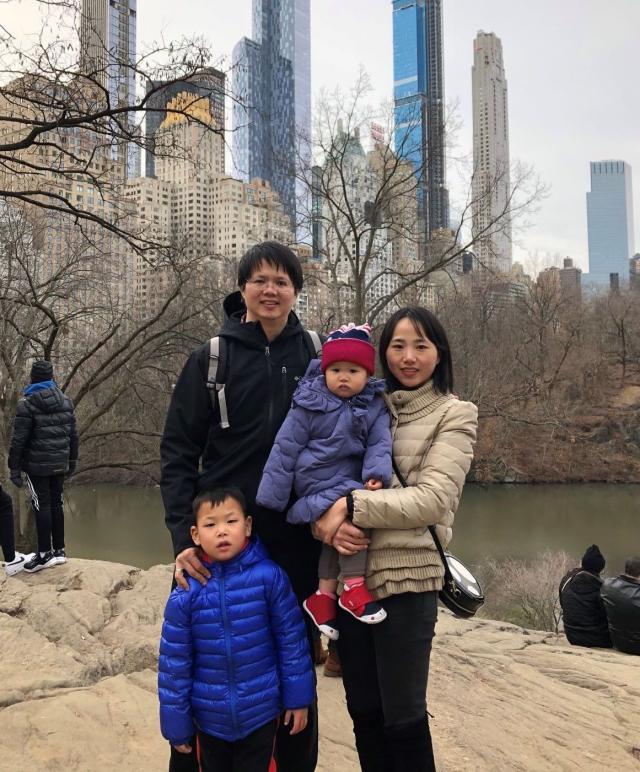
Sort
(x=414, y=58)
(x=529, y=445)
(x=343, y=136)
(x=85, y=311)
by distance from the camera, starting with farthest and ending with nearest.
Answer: (x=414, y=58)
(x=529, y=445)
(x=343, y=136)
(x=85, y=311)

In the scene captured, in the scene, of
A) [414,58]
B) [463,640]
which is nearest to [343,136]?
[463,640]

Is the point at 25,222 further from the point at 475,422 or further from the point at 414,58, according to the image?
the point at 414,58

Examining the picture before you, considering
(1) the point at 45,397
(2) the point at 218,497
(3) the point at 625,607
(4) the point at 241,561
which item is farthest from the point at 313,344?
(3) the point at 625,607

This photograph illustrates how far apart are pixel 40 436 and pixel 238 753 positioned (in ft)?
12.4

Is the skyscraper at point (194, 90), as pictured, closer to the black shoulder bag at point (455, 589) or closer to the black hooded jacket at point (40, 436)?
the black hooded jacket at point (40, 436)

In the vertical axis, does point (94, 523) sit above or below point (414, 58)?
below

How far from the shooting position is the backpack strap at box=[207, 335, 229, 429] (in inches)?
75.4

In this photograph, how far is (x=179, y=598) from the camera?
178cm

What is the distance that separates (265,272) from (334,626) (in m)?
1.16

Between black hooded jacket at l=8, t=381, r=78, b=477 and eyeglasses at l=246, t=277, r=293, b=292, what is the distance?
361 cm

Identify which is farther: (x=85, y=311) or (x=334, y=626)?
(x=85, y=311)

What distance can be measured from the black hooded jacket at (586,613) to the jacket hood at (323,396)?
5076mm

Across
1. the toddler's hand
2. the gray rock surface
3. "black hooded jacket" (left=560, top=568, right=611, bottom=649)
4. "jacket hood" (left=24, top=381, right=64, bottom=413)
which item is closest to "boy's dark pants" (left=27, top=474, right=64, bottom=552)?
the gray rock surface

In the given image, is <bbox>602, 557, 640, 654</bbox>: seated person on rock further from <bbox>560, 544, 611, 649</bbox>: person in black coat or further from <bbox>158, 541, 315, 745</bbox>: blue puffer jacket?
<bbox>158, 541, 315, 745</bbox>: blue puffer jacket
